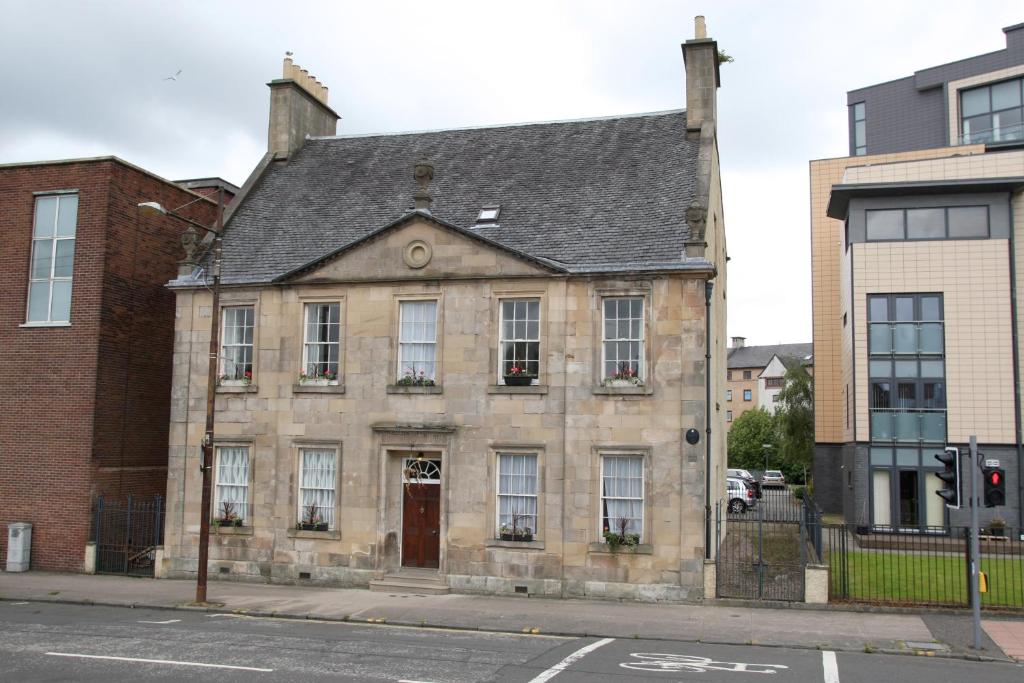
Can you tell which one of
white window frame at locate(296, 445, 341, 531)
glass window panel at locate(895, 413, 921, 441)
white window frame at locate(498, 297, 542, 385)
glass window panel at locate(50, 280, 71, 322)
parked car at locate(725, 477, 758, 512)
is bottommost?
parked car at locate(725, 477, 758, 512)

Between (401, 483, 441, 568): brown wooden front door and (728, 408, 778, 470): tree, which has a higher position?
(728, 408, 778, 470): tree

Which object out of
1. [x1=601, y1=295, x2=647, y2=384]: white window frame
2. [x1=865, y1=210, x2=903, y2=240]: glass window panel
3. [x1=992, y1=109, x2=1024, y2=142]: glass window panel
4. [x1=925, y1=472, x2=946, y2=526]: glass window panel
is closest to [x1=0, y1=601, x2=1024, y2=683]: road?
[x1=601, y1=295, x2=647, y2=384]: white window frame

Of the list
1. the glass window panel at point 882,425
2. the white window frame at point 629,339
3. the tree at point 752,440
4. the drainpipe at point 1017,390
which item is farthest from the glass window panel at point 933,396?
the tree at point 752,440

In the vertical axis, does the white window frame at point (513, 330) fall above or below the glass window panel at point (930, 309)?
below

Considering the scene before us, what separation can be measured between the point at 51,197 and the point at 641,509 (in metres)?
18.1

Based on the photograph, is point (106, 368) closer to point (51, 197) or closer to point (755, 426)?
point (51, 197)

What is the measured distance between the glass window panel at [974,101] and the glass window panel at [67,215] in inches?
1694

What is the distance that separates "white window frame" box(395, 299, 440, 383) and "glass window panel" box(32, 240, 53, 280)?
10386mm

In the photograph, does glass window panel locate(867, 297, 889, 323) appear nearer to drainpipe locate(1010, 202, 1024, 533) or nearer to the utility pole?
drainpipe locate(1010, 202, 1024, 533)

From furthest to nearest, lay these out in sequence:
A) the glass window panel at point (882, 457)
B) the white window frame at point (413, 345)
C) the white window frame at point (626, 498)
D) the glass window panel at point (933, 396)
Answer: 1. the glass window panel at point (882, 457)
2. the glass window panel at point (933, 396)
3. the white window frame at point (413, 345)
4. the white window frame at point (626, 498)

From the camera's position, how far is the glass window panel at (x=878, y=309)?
3105 cm

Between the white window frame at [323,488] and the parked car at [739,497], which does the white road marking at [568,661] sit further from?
the parked car at [739,497]

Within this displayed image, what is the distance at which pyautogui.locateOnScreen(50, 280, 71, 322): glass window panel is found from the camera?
24.3 metres

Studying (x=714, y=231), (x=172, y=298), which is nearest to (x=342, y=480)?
(x=172, y=298)
